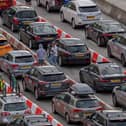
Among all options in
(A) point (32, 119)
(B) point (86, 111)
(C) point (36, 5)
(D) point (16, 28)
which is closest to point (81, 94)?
(B) point (86, 111)

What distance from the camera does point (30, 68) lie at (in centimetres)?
5625

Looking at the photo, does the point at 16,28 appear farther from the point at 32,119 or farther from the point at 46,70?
the point at 32,119

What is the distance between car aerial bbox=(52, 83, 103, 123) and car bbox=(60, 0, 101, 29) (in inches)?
700

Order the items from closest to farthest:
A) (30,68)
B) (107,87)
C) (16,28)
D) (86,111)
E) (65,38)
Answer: (86,111), (107,87), (30,68), (65,38), (16,28)

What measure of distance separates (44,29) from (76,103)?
15.6 metres

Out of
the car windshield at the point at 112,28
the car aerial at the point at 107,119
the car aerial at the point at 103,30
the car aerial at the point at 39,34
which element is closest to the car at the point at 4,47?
the car aerial at the point at 39,34

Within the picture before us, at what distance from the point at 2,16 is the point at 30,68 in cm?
1506

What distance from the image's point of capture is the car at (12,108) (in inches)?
1848

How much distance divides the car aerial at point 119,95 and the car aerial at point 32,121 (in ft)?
20.0

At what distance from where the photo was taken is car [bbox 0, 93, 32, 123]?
46.9m

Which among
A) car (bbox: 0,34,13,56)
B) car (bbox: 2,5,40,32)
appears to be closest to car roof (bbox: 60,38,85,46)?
car (bbox: 0,34,13,56)

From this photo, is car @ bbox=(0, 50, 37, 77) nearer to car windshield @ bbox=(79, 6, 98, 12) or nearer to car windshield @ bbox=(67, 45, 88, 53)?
car windshield @ bbox=(67, 45, 88, 53)

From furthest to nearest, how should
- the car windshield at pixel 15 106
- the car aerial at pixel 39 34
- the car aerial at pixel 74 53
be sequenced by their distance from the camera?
the car aerial at pixel 39 34
the car aerial at pixel 74 53
the car windshield at pixel 15 106

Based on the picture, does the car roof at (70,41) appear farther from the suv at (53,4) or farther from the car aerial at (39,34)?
the suv at (53,4)
